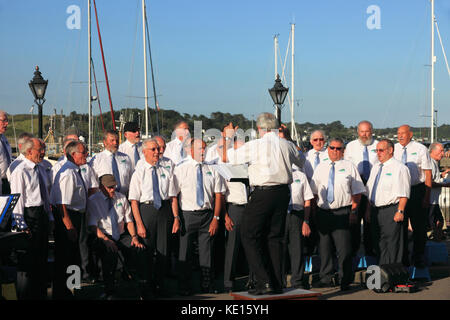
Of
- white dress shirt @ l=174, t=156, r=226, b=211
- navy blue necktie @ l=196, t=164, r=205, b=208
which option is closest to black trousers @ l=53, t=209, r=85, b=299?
white dress shirt @ l=174, t=156, r=226, b=211

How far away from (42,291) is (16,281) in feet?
1.10

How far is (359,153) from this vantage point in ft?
32.1

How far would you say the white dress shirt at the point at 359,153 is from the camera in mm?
9688

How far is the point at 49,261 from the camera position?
786cm

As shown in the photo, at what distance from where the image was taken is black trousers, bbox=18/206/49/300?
705 centimetres

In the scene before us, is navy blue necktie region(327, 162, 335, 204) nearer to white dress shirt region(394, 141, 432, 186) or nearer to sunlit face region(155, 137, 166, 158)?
white dress shirt region(394, 141, 432, 186)

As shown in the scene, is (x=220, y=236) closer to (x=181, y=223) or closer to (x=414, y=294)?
(x=181, y=223)

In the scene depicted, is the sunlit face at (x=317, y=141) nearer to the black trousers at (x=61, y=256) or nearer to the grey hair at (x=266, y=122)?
the grey hair at (x=266, y=122)

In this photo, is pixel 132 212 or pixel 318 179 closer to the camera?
pixel 132 212

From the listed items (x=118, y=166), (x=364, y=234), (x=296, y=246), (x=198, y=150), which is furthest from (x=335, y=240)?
(x=118, y=166)

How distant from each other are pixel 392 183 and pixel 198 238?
273 cm

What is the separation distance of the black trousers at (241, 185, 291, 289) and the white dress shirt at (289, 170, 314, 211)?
129 cm
